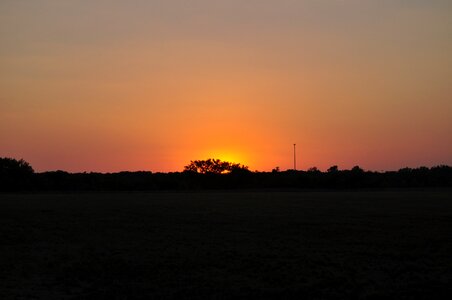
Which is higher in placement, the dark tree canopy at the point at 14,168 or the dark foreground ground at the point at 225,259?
the dark tree canopy at the point at 14,168

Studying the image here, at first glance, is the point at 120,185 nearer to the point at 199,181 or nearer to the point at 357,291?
the point at 199,181

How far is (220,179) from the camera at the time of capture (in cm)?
11644

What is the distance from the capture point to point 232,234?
79.5 feet

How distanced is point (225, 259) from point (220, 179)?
324 ft

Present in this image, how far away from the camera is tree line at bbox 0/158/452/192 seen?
91.2 metres

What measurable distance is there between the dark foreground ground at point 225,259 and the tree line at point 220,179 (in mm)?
63715

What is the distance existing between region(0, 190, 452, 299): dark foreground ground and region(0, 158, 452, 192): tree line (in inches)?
2508

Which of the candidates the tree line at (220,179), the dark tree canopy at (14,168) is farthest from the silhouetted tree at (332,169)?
the dark tree canopy at (14,168)

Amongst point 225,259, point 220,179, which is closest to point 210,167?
point 220,179

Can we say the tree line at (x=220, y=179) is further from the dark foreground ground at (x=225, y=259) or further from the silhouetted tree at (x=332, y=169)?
the dark foreground ground at (x=225, y=259)

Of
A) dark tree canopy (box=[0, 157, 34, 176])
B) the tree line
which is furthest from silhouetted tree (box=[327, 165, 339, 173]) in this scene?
dark tree canopy (box=[0, 157, 34, 176])

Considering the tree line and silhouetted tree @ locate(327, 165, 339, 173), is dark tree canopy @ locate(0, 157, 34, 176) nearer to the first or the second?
the tree line

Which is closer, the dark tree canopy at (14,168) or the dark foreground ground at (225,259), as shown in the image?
the dark foreground ground at (225,259)

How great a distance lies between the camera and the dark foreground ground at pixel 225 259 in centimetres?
1364
